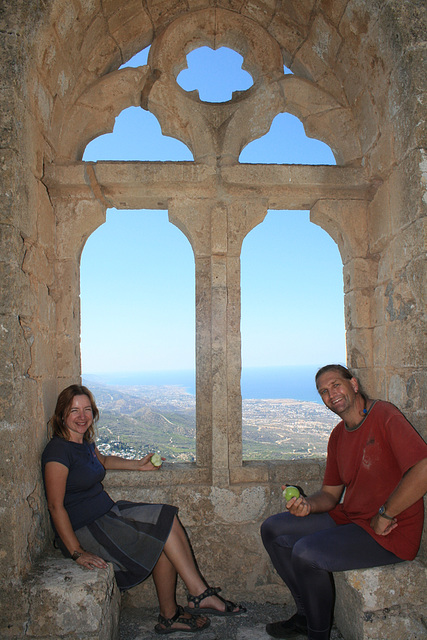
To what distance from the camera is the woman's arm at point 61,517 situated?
2438mm

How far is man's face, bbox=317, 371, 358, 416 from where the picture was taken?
2.49m

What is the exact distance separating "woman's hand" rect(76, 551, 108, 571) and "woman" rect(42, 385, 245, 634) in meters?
0.03

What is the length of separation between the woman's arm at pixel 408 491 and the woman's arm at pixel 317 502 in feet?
1.47

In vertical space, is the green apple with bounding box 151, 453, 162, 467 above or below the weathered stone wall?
below

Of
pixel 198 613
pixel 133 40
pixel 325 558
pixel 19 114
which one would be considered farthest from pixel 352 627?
pixel 133 40

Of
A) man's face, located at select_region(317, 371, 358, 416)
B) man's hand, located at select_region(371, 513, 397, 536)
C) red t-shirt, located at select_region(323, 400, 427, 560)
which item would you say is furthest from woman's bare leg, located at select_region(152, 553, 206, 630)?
man's face, located at select_region(317, 371, 358, 416)

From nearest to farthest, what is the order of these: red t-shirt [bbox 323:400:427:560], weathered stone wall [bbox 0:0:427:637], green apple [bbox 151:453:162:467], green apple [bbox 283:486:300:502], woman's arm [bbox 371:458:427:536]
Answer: woman's arm [bbox 371:458:427:536]
red t-shirt [bbox 323:400:427:560]
green apple [bbox 283:486:300:502]
weathered stone wall [bbox 0:0:427:637]
green apple [bbox 151:453:162:467]

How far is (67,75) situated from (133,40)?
66cm

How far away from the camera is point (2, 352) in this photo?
92.7 inches

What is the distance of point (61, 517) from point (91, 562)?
272 mm

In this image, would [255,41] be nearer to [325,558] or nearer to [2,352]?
[2,352]

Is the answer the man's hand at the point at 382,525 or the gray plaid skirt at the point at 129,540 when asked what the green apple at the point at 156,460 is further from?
the man's hand at the point at 382,525

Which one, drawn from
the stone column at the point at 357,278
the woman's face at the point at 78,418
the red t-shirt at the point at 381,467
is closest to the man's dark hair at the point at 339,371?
the red t-shirt at the point at 381,467

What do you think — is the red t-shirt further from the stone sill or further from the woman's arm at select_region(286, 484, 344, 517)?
the stone sill
